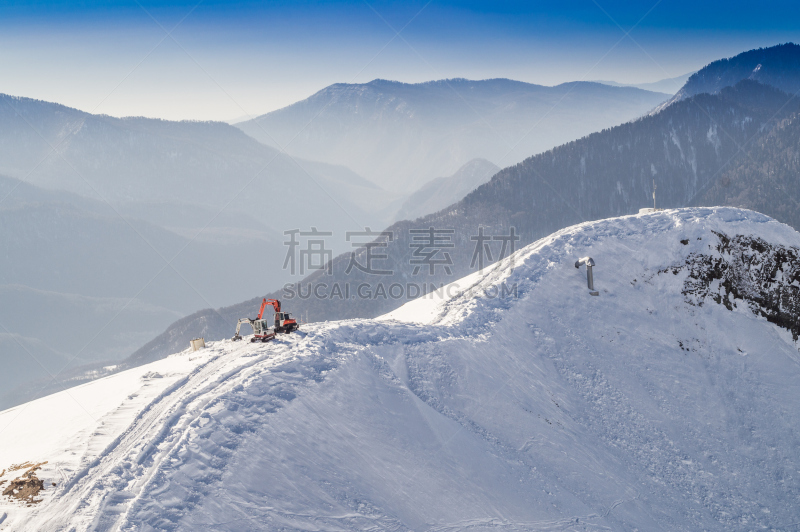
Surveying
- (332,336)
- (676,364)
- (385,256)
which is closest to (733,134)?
(385,256)

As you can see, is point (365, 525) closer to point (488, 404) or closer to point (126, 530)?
point (126, 530)

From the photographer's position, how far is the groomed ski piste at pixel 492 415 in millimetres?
14430

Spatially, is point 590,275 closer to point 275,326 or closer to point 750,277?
point 750,277

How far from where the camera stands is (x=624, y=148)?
199250 mm

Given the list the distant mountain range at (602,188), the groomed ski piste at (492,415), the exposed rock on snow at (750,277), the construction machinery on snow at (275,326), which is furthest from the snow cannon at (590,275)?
the distant mountain range at (602,188)

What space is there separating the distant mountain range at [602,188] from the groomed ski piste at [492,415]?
11849cm

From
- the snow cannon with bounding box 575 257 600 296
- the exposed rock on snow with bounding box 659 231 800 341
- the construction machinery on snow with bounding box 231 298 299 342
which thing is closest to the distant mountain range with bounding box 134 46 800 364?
the exposed rock on snow with bounding box 659 231 800 341

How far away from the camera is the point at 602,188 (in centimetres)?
19338

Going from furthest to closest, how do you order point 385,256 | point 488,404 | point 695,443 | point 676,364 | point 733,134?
point 733,134, point 385,256, point 676,364, point 695,443, point 488,404

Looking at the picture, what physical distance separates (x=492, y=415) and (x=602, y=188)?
190 m

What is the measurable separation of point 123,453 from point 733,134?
231 meters

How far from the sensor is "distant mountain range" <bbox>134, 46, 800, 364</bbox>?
154875 mm

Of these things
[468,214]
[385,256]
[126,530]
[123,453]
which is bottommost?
[126,530]

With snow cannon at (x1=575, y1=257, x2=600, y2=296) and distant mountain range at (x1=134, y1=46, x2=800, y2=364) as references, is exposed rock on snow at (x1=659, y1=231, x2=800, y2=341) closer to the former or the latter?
snow cannon at (x1=575, y1=257, x2=600, y2=296)
